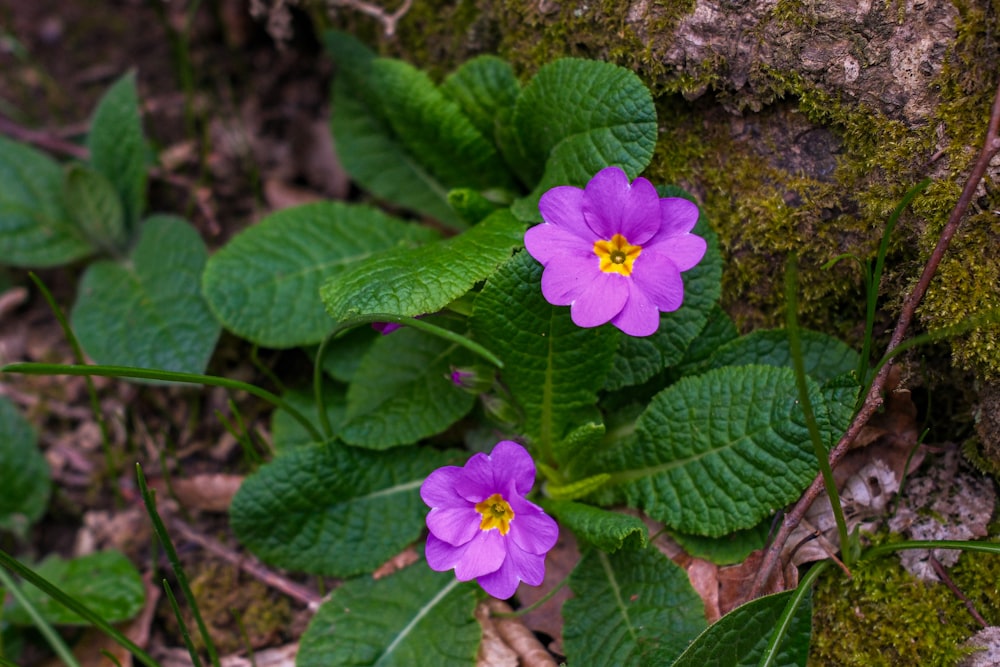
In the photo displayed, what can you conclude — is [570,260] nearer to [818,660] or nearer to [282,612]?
[818,660]

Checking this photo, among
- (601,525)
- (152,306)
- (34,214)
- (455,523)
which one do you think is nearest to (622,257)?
(601,525)

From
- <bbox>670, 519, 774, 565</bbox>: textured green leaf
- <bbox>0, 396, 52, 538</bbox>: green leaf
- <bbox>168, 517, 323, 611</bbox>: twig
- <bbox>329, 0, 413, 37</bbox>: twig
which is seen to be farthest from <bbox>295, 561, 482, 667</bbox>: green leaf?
<bbox>329, 0, 413, 37</bbox>: twig

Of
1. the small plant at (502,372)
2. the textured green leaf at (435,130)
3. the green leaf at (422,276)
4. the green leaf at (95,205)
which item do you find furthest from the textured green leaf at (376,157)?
the green leaf at (95,205)

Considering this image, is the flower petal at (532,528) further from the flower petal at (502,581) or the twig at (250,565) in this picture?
the twig at (250,565)

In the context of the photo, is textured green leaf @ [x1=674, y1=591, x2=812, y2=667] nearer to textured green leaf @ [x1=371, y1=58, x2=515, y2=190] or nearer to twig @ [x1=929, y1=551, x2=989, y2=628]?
twig @ [x1=929, y1=551, x2=989, y2=628]

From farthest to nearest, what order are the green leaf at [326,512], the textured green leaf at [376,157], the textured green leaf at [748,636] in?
the textured green leaf at [376,157], the green leaf at [326,512], the textured green leaf at [748,636]

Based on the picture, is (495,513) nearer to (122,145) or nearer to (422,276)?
(422,276)
